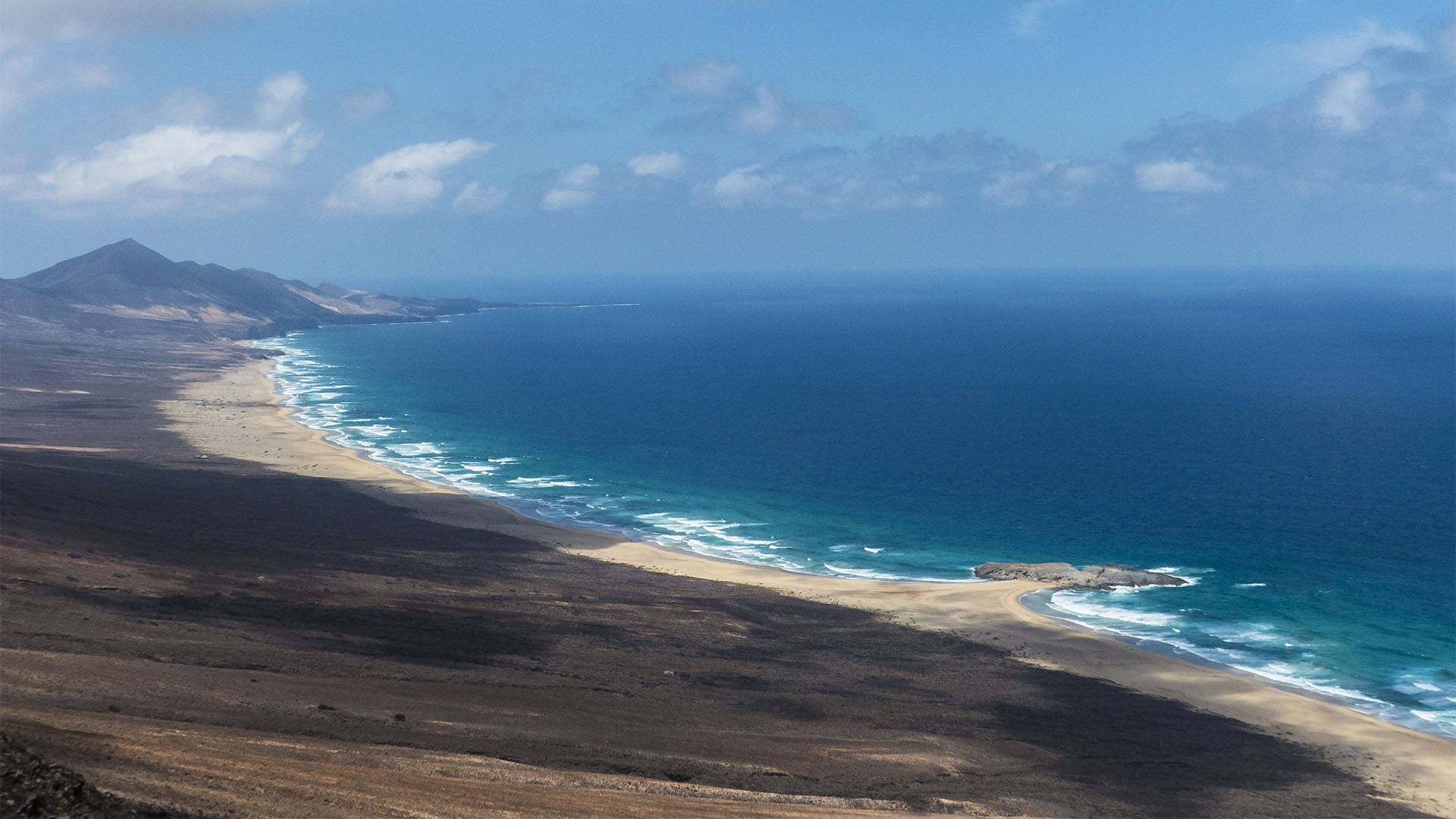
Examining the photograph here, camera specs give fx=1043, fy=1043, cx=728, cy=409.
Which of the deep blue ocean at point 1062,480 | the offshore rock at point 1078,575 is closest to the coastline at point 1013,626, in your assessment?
the offshore rock at point 1078,575

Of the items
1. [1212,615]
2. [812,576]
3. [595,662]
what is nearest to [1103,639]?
[1212,615]

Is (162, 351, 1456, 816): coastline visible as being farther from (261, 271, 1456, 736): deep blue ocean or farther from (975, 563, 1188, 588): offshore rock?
(261, 271, 1456, 736): deep blue ocean

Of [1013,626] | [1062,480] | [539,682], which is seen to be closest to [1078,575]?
[1013,626]

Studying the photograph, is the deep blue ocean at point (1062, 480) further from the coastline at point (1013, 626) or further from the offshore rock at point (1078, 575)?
the coastline at point (1013, 626)

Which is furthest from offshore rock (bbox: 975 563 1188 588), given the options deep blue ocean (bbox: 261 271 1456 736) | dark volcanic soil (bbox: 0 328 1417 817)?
dark volcanic soil (bbox: 0 328 1417 817)

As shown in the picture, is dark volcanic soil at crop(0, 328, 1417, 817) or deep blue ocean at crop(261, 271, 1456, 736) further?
deep blue ocean at crop(261, 271, 1456, 736)

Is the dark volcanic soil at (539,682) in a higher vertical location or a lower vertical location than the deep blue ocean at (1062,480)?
lower
